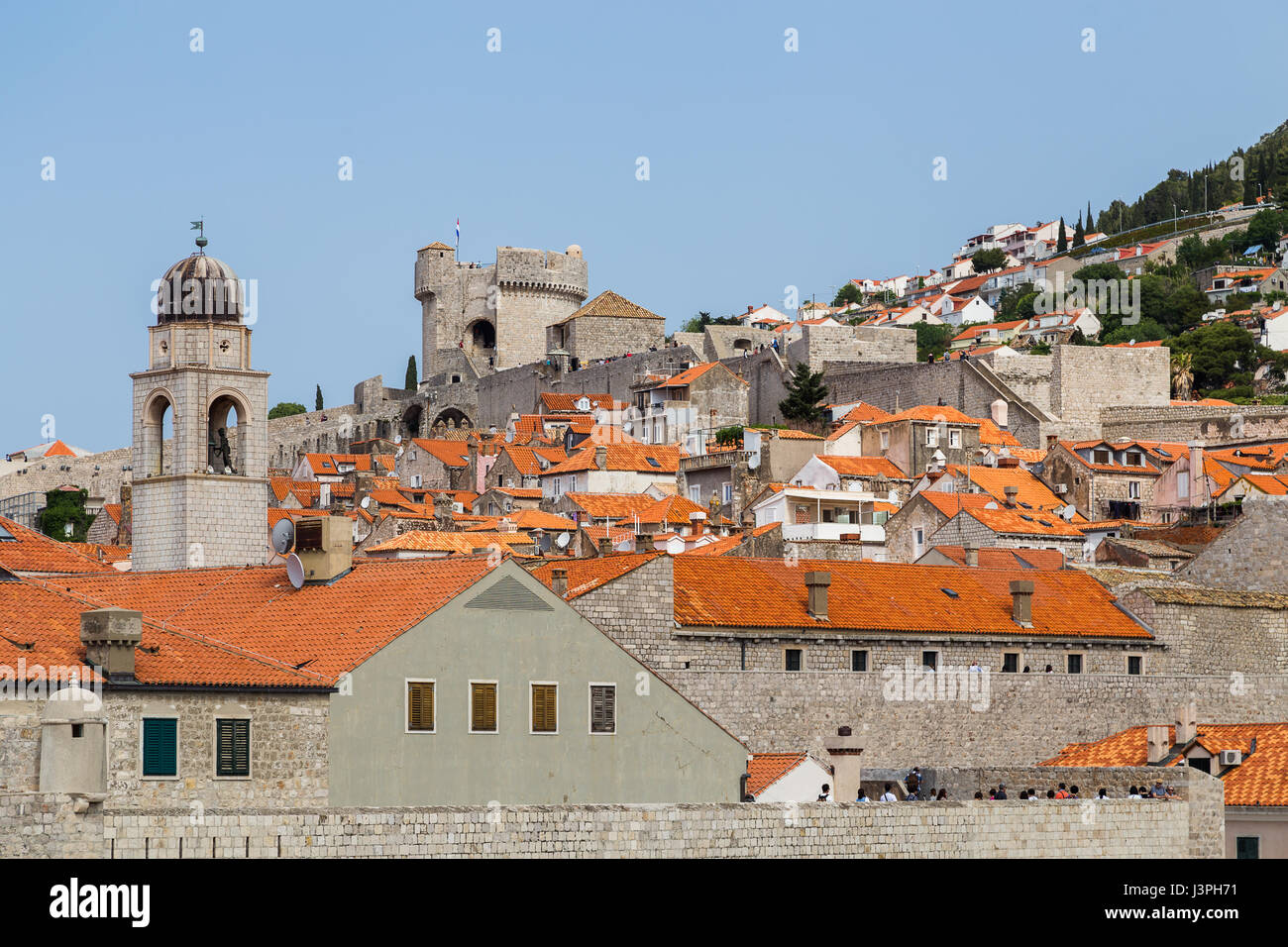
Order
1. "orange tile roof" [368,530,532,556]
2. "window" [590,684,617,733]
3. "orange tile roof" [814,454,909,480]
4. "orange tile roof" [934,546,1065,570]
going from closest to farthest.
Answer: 1. "window" [590,684,617,733]
2. "orange tile roof" [934,546,1065,570]
3. "orange tile roof" [368,530,532,556]
4. "orange tile roof" [814,454,909,480]

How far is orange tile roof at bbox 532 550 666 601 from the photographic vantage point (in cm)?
3581

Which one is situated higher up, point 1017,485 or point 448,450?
point 448,450

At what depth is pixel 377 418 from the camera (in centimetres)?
11794

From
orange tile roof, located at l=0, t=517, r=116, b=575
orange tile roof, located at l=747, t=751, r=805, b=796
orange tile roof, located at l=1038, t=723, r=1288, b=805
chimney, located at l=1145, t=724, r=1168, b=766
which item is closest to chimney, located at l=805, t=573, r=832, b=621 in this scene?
orange tile roof, located at l=1038, t=723, r=1288, b=805

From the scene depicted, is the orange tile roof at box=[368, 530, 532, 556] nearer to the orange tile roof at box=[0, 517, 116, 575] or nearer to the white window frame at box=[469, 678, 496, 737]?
the orange tile roof at box=[0, 517, 116, 575]

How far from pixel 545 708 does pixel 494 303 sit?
304 ft

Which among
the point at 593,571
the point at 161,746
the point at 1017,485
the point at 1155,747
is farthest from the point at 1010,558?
the point at 161,746

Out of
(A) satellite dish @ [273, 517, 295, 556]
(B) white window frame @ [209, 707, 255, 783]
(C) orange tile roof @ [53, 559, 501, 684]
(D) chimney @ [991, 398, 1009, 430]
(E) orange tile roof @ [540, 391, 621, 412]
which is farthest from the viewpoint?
(E) orange tile roof @ [540, 391, 621, 412]

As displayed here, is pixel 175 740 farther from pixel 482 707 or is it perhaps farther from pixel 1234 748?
pixel 1234 748

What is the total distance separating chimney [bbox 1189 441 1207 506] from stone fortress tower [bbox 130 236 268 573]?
117 ft

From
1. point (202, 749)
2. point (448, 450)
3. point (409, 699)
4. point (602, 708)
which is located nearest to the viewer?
point (202, 749)

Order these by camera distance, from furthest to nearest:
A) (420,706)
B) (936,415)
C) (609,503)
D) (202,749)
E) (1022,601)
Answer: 1. (936,415)
2. (609,503)
3. (1022,601)
4. (420,706)
5. (202,749)

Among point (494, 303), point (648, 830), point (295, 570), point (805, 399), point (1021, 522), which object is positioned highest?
point (494, 303)

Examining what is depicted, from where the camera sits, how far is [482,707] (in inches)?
1084
